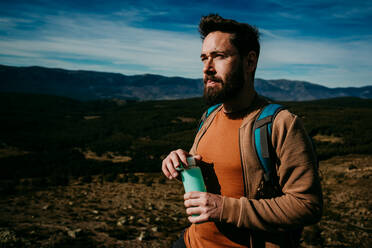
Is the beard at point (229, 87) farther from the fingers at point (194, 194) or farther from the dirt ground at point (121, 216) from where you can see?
the dirt ground at point (121, 216)

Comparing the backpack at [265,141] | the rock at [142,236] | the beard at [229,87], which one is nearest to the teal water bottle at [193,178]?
the backpack at [265,141]

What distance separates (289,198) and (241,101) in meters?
0.81

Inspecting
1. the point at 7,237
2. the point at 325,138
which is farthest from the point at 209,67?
the point at 325,138

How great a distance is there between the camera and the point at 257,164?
5.48 ft

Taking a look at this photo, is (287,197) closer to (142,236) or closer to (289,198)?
(289,198)

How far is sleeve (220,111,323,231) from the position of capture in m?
1.50

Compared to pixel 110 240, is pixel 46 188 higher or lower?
lower

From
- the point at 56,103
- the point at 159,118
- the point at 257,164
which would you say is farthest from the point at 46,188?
the point at 56,103

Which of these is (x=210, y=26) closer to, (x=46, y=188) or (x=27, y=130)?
(x=46, y=188)

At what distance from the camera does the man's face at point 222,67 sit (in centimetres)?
191

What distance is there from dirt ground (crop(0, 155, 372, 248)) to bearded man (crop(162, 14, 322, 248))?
217 inches

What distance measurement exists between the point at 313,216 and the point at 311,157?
37 centimetres

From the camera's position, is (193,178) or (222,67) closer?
(193,178)

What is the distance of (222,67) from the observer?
1.93 meters
